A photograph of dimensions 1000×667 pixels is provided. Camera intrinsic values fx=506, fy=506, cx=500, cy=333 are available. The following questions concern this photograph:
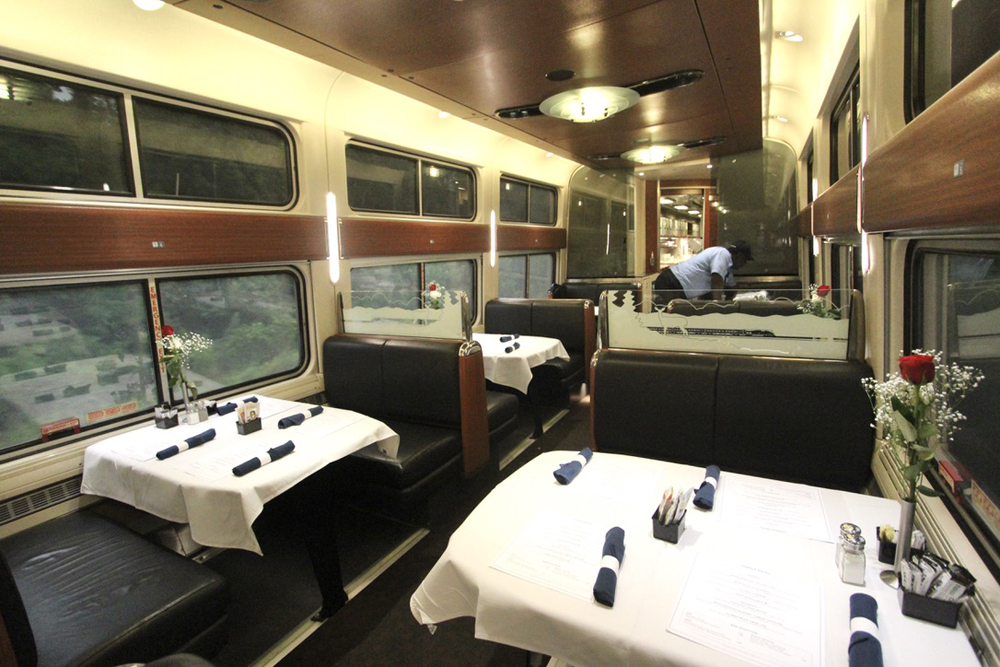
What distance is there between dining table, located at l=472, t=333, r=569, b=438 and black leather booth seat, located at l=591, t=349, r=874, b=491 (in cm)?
159

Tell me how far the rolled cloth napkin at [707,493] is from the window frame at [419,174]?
333cm

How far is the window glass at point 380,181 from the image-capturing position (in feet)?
13.8

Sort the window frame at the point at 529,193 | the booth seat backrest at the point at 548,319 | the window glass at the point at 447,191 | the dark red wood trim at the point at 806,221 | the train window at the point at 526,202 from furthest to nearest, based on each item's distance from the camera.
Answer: the train window at the point at 526,202, the window frame at the point at 529,193, the booth seat backrest at the point at 548,319, the window glass at the point at 447,191, the dark red wood trim at the point at 806,221

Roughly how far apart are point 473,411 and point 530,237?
402 centimetres

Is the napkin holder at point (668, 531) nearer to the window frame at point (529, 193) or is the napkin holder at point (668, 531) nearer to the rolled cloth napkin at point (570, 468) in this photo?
the rolled cloth napkin at point (570, 468)

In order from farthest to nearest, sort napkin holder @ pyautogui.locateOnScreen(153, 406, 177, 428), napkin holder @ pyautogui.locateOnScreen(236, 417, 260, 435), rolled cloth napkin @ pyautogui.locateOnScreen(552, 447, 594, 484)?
napkin holder @ pyautogui.locateOnScreen(153, 406, 177, 428), napkin holder @ pyautogui.locateOnScreen(236, 417, 260, 435), rolled cloth napkin @ pyautogui.locateOnScreen(552, 447, 594, 484)

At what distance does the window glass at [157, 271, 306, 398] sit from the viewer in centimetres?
306

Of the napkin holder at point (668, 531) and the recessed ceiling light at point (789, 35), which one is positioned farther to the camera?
the recessed ceiling light at point (789, 35)

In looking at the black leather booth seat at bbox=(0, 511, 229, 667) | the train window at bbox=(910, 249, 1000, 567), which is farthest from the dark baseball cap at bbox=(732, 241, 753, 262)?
the black leather booth seat at bbox=(0, 511, 229, 667)

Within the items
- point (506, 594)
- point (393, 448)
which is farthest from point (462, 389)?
point (506, 594)

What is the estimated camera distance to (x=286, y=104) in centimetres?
339

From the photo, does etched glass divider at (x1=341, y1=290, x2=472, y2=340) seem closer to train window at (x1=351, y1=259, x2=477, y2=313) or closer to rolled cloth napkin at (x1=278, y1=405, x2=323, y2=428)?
train window at (x1=351, y1=259, x2=477, y2=313)

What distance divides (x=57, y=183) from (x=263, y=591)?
7.36ft

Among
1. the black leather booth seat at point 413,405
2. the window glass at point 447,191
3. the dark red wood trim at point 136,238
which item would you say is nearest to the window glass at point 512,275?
the window glass at point 447,191
